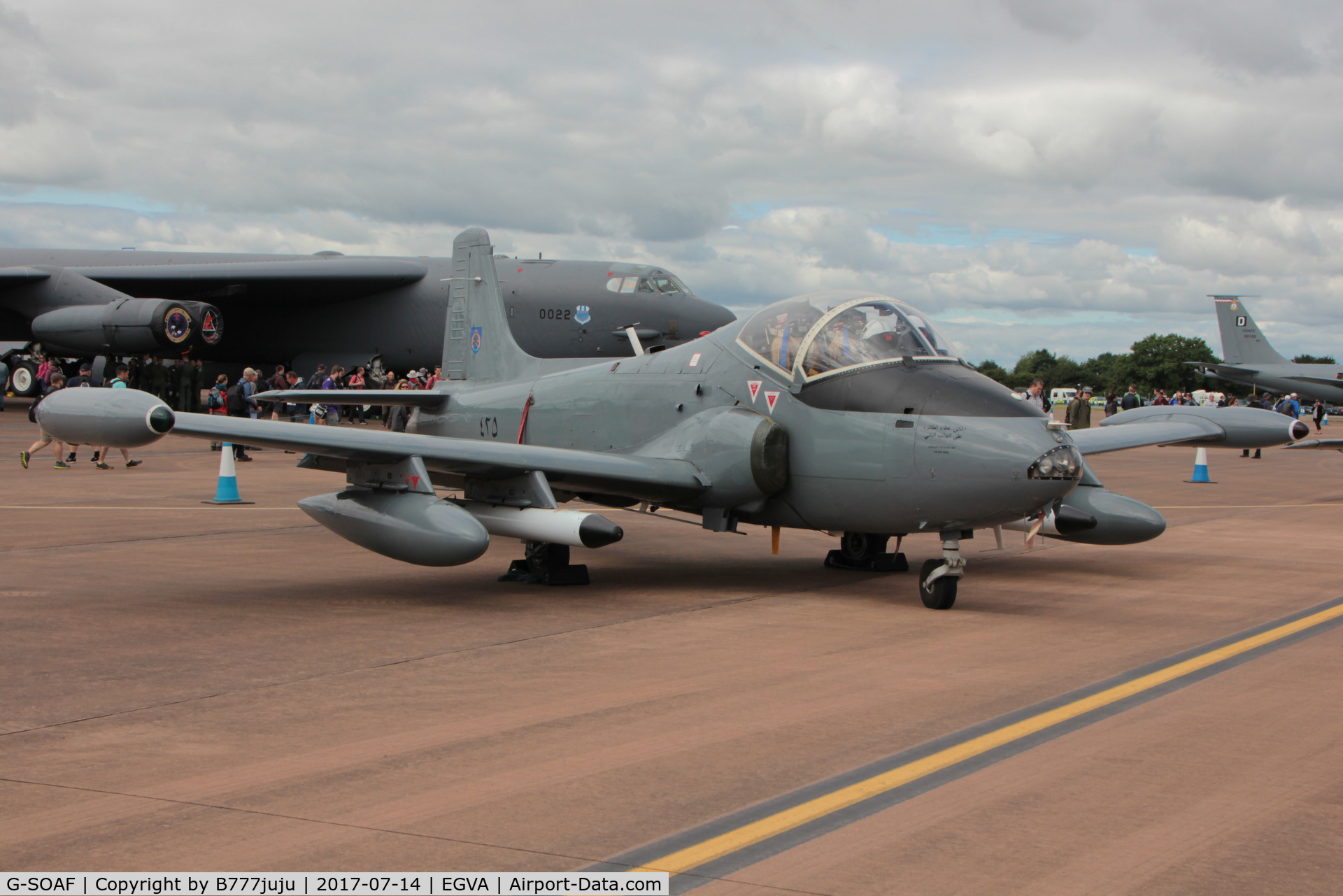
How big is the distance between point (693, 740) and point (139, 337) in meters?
26.9

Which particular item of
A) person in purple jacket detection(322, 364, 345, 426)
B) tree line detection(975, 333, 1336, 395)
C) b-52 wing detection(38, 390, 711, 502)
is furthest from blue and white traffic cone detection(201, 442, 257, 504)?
tree line detection(975, 333, 1336, 395)

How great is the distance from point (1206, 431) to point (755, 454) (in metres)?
6.30

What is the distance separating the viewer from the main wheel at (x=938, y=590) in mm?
8531

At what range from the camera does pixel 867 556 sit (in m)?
10.7

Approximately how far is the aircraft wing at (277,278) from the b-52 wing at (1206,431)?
2367 cm

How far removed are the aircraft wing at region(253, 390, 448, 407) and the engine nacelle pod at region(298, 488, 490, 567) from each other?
6.18ft

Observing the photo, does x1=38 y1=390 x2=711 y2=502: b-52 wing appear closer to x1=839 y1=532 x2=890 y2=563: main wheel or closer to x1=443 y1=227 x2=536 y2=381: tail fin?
x1=839 y1=532 x2=890 y2=563: main wheel

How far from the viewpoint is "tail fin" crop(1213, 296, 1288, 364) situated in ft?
182

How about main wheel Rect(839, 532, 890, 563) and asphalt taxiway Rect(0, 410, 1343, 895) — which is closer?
asphalt taxiway Rect(0, 410, 1343, 895)

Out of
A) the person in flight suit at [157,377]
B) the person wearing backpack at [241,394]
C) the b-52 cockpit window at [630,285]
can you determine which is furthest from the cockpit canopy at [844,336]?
the person in flight suit at [157,377]

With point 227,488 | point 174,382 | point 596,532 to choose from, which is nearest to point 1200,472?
point 596,532

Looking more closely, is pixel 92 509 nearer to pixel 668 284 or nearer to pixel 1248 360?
pixel 668 284

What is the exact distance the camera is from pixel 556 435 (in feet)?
36.6

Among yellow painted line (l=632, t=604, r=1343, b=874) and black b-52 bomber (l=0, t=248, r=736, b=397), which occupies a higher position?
black b-52 bomber (l=0, t=248, r=736, b=397)
